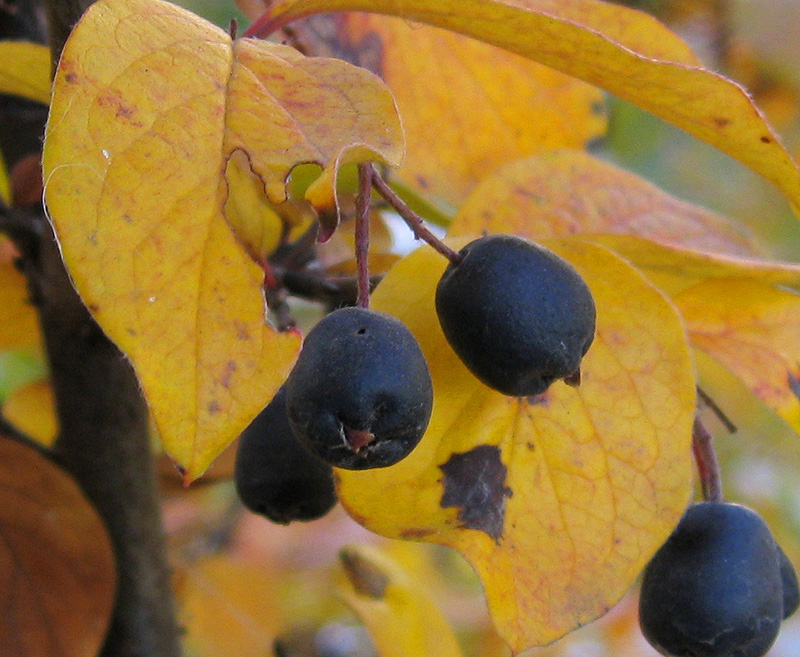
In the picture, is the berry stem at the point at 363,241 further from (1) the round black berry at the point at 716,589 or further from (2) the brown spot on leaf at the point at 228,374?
(1) the round black berry at the point at 716,589

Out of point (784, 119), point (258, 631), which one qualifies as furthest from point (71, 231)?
point (784, 119)

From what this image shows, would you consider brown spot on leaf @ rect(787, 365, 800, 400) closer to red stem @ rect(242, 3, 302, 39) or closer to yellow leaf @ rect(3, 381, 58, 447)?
red stem @ rect(242, 3, 302, 39)

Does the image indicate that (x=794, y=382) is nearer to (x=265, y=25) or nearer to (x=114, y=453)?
(x=265, y=25)

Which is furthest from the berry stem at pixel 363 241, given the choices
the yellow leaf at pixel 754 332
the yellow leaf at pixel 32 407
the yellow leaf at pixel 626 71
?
the yellow leaf at pixel 32 407

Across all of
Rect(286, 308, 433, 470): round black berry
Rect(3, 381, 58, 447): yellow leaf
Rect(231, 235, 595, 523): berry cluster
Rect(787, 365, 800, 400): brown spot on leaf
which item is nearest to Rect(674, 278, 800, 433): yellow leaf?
Rect(787, 365, 800, 400): brown spot on leaf

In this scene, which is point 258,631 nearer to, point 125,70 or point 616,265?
point 616,265
